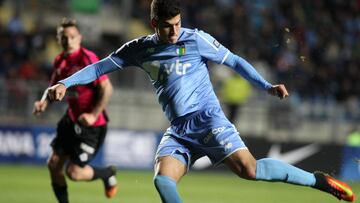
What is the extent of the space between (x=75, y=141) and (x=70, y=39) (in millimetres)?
1168

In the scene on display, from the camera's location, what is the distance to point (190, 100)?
7266 millimetres

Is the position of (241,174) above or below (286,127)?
above

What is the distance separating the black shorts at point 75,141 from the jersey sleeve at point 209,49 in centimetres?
267

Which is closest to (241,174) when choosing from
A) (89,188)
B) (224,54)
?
(224,54)

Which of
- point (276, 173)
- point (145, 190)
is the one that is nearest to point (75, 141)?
point (276, 173)

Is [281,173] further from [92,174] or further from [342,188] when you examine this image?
[92,174]

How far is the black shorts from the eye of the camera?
31.3 ft

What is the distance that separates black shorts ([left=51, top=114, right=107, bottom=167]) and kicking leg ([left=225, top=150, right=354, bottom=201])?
110 inches

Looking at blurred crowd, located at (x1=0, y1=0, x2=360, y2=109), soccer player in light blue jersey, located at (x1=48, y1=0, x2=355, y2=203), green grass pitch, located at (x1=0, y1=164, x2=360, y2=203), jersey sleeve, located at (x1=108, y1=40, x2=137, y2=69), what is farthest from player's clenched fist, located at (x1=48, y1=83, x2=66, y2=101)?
blurred crowd, located at (x1=0, y1=0, x2=360, y2=109)

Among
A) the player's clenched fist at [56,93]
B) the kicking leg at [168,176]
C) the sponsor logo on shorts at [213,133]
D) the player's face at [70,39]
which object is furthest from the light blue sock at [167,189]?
the player's face at [70,39]

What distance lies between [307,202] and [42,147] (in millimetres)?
7300

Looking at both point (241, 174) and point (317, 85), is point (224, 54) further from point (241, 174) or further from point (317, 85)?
point (317, 85)

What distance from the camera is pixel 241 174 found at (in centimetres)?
721

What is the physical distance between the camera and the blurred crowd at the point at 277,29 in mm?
20297
